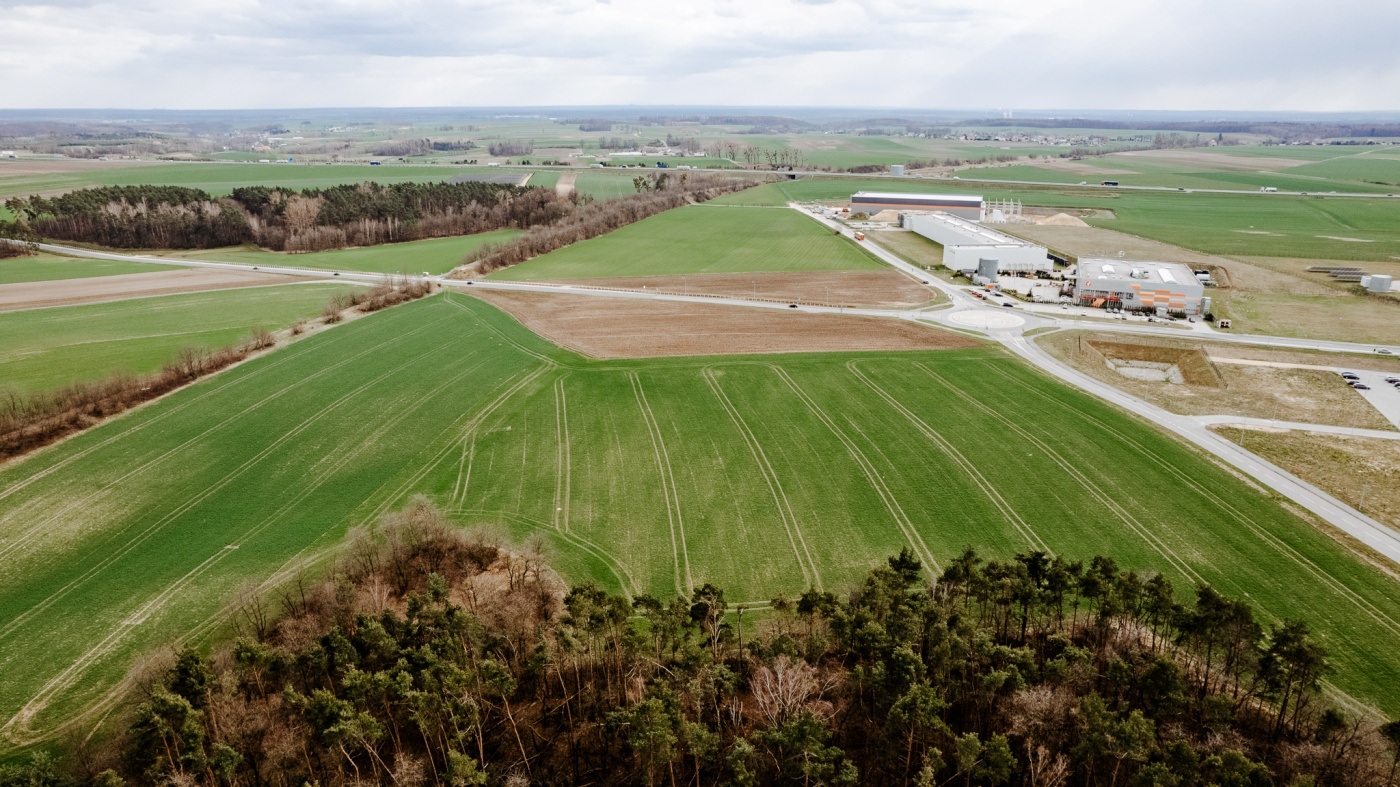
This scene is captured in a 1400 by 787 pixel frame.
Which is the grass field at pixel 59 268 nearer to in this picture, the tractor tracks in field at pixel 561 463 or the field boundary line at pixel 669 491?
the tractor tracks in field at pixel 561 463

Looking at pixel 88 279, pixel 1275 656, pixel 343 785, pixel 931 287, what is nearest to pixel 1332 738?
pixel 1275 656

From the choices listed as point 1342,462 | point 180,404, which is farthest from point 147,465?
point 1342,462

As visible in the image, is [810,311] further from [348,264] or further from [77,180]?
[77,180]

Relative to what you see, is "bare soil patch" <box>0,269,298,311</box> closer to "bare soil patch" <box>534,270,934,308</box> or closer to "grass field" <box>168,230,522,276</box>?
"grass field" <box>168,230,522,276</box>

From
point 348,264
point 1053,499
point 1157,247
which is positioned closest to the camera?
point 1053,499

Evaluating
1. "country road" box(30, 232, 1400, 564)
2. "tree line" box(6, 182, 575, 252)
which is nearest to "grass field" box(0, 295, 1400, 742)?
"country road" box(30, 232, 1400, 564)

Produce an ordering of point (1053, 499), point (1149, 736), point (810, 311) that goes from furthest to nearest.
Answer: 1. point (810, 311)
2. point (1053, 499)
3. point (1149, 736)

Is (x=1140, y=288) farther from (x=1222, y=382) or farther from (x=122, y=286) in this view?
(x=122, y=286)
